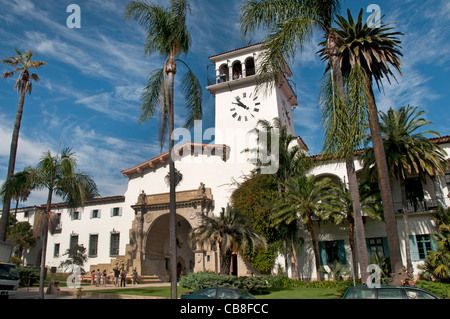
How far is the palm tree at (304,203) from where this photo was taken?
25.7 m

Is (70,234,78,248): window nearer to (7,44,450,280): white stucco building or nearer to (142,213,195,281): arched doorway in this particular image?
(7,44,450,280): white stucco building

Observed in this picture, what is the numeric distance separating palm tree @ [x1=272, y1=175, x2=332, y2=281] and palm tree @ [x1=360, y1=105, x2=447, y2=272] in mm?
4266

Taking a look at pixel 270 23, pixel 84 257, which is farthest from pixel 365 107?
pixel 84 257

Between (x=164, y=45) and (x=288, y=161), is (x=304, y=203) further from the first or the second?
(x=164, y=45)

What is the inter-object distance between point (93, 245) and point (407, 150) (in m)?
34.0

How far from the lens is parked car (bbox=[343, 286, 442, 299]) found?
9031 mm

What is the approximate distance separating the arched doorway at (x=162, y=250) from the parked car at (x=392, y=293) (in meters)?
28.4

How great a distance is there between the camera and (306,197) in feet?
85.3

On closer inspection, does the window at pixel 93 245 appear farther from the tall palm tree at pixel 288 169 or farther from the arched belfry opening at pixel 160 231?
the tall palm tree at pixel 288 169

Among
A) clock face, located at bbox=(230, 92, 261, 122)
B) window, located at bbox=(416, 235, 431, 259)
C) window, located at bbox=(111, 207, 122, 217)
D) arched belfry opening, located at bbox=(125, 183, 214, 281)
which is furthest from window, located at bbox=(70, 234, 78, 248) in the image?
window, located at bbox=(416, 235, 431, 259)

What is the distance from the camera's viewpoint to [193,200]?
110ft

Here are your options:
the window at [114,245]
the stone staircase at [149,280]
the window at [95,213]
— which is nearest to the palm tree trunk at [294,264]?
the stone staircase at [149,280]

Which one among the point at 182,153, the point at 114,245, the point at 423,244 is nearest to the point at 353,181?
the point at 423,244

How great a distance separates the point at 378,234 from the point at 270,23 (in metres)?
20.5
